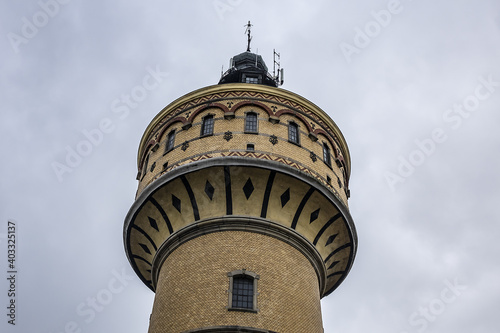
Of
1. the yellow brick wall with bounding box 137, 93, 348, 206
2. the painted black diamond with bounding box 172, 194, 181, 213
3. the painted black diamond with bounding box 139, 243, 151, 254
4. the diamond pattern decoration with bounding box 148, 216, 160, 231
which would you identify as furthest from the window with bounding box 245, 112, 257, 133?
the painted black diamond with bounding box 139, 243, 151, 254

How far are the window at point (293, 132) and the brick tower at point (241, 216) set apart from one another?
0.06m

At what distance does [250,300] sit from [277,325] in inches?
41.3

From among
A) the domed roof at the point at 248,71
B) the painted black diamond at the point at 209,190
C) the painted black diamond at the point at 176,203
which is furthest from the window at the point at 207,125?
the domed roof at the point at 248,71

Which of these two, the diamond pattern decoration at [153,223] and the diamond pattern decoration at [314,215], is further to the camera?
the diamond pattern decoration at [153,223]

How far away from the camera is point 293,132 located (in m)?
20.1

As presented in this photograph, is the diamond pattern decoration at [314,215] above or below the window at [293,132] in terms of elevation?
below

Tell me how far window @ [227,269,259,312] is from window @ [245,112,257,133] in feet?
16.5

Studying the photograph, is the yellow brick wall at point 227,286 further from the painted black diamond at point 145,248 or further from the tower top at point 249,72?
the tower top at point 249,72

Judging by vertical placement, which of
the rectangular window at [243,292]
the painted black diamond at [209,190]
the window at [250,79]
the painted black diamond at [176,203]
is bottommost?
the rectangular window at [243,292]

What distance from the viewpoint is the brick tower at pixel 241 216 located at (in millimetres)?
16703

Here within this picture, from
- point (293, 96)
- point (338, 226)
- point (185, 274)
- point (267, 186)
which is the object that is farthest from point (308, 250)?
point (293, 96)

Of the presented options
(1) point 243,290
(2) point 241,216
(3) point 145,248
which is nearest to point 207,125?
(2) point 241,216

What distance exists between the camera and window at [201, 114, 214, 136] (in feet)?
64.3

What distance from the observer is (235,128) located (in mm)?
19422
